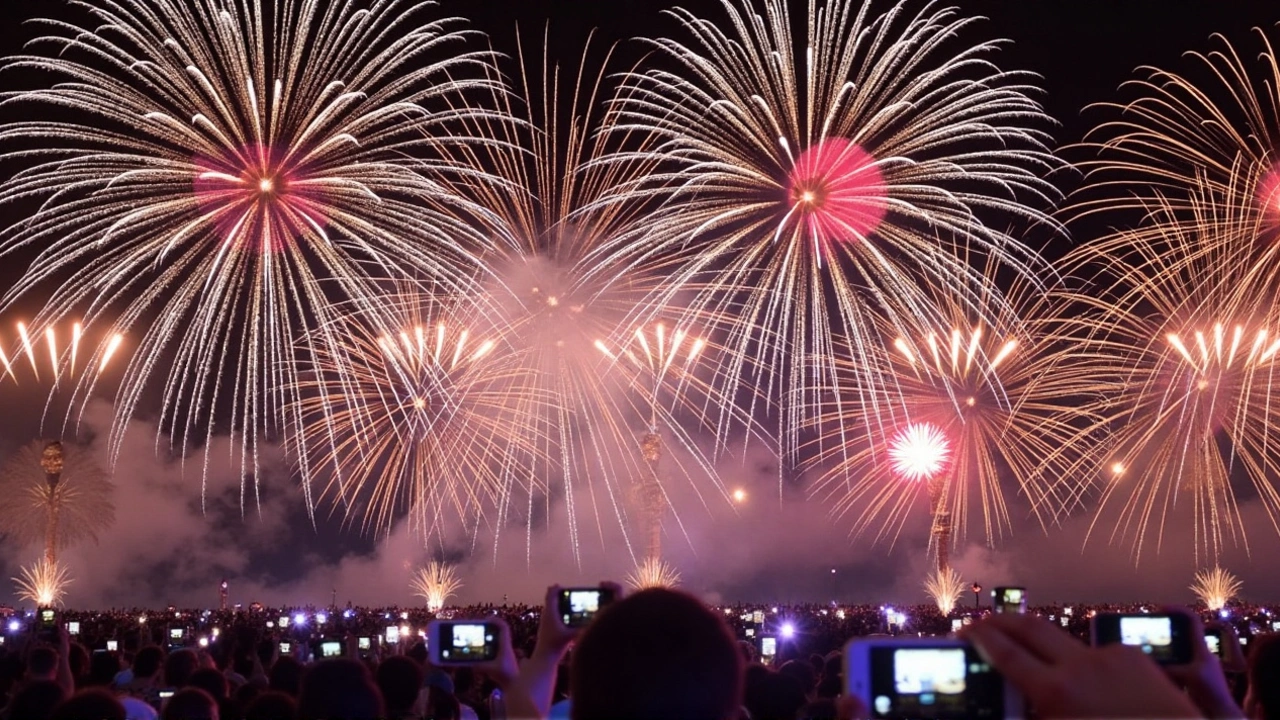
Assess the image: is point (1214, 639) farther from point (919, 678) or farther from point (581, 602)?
point (919, 678)

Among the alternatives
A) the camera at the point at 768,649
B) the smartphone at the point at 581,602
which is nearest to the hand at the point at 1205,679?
the smartphone at the point at 581,602

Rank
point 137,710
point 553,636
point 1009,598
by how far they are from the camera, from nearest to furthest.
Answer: point 553,636 < point 137,710 < point 1009,598

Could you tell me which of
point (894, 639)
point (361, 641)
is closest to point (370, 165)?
point (361, 641)

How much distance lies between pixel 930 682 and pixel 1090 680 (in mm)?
1394

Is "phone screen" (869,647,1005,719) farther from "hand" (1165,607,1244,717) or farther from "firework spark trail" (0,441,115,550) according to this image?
"firework spark trail" (0,441,115,550)

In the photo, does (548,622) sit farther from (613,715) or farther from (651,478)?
(651,478)

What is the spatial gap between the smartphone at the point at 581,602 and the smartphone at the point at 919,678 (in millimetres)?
2789

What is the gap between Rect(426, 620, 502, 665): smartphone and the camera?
6004mm

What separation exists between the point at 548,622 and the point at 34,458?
5986 cm

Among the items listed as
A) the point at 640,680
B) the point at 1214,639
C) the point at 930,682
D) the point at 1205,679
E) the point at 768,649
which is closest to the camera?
the point at 640,680

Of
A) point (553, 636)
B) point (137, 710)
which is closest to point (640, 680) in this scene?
point (553, 636)

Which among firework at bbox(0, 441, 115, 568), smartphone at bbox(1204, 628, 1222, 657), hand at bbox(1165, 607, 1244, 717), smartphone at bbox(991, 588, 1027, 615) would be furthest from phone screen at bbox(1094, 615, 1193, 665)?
firework at bbox(0, 441, 115, 568)

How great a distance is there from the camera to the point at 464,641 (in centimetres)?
646

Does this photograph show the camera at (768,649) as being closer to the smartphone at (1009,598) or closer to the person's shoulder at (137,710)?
the smartphone at (1009,598)
